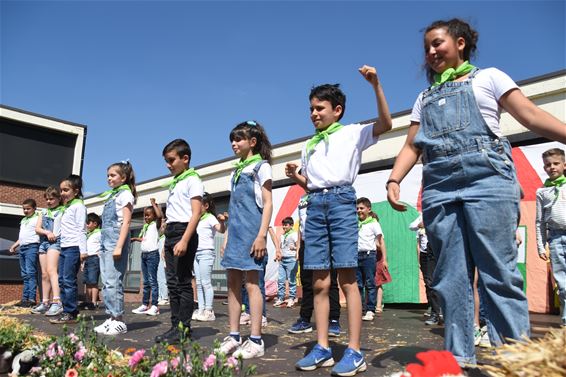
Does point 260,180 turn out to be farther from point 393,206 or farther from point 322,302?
point 393,206

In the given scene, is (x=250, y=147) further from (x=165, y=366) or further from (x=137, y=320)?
(x=137, y=320)

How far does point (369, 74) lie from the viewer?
305 cm

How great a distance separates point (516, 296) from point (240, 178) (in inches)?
98.4

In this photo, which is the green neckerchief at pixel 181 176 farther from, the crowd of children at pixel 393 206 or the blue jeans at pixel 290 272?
the blue jeans at pixel 290 272

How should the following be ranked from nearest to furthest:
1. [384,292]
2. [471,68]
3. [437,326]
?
1. [471,68]
2. [437,326]
3. [384,292]

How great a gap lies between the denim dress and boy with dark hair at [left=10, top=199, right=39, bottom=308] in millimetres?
6939

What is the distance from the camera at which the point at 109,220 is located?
5566mm

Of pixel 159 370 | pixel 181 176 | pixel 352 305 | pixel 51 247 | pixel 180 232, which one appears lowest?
pixel 159 370

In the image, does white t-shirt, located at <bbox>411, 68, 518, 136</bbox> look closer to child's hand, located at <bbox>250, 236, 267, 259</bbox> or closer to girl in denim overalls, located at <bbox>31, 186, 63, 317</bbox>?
child's hand, located at <bbox>250, 236, 267, 259</bbox>

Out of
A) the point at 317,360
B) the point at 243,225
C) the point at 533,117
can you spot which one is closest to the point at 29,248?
the point at 243,225

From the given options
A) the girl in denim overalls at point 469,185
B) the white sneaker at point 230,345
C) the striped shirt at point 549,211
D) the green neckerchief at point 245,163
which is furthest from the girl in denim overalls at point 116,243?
the striped shirt at point 549,211

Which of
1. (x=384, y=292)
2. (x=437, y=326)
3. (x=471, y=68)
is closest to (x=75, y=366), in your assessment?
(x=471, y=68)

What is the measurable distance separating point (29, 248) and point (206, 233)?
4.50 m

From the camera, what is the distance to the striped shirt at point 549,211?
16.7 feet
